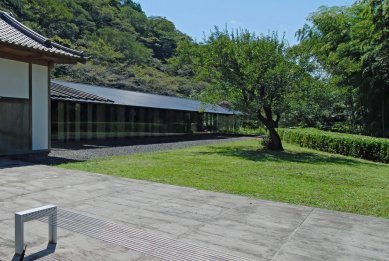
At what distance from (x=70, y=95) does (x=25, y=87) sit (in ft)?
19.9

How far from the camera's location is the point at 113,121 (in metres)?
19.9

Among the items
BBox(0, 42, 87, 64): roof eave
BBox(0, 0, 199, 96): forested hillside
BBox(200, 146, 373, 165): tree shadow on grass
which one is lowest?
BBox(200, 146, 373, 165): tree shadow on grass

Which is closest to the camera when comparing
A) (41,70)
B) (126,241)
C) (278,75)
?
(126,241)

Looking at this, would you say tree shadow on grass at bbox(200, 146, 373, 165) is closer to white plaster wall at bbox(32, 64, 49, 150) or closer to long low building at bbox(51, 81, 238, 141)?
long low building at bbox(51, 81, 238, 141)

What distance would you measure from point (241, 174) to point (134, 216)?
430 cm

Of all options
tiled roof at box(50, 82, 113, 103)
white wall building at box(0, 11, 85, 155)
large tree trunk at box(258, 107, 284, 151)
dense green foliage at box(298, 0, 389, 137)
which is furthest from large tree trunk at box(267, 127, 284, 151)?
white wall building at box(0, 11, 85, 155)

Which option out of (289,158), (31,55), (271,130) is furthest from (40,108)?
(271,130)

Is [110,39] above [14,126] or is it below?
above

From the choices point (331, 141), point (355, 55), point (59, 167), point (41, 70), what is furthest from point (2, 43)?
point (355, 55)

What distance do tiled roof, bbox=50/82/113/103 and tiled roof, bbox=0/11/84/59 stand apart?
4514 millimetres

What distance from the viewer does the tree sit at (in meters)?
14.2

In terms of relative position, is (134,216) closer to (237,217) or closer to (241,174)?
(237,217)

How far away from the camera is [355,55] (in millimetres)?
23781

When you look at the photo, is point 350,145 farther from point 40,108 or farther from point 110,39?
point 110,39
